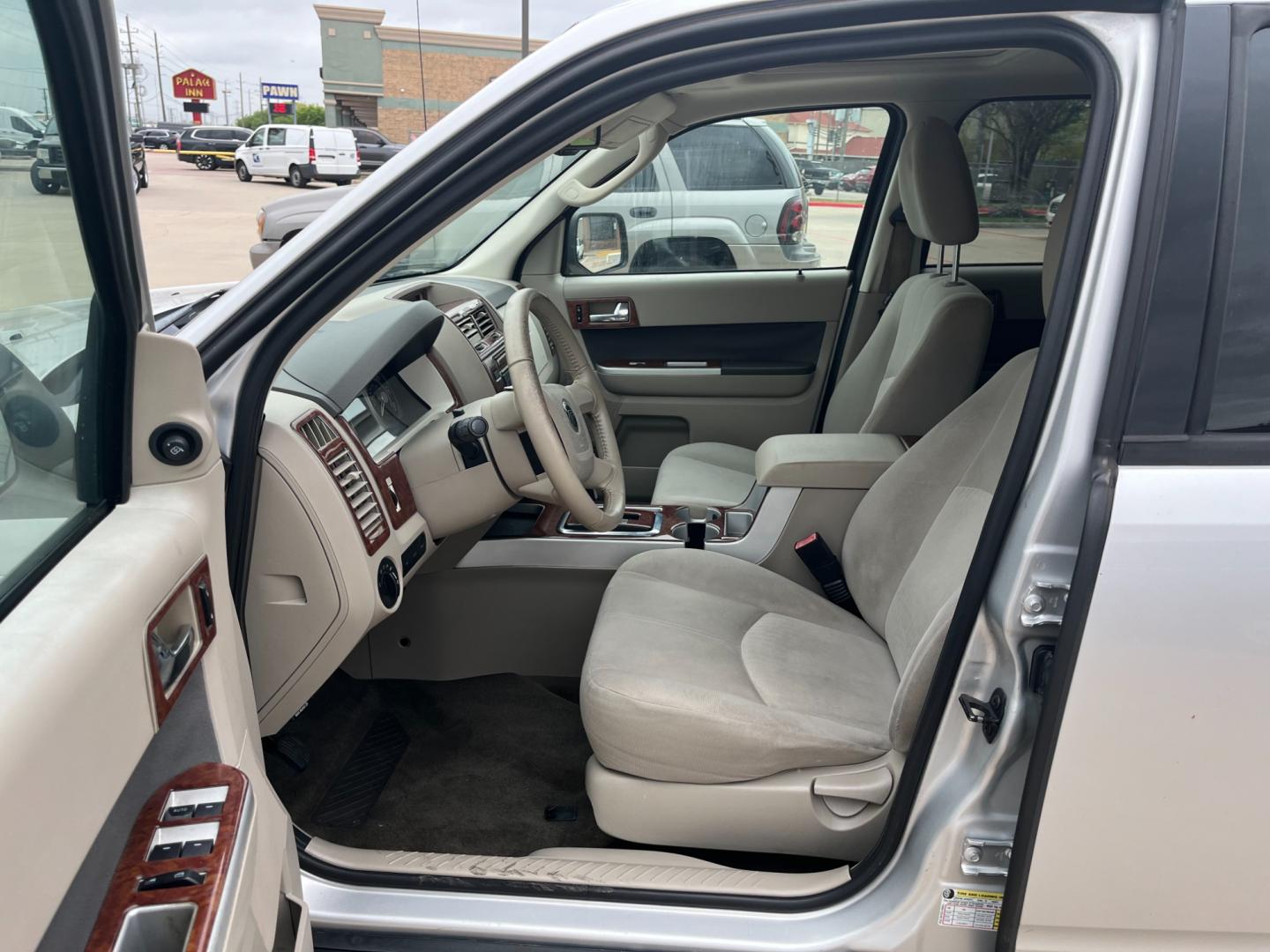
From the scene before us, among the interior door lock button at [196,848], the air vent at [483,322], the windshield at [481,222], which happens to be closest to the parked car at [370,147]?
the windshield at [481,222]

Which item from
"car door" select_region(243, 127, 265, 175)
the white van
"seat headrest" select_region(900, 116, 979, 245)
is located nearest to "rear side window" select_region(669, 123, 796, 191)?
"seat headrest" select_region(900, 116, 979, 245)

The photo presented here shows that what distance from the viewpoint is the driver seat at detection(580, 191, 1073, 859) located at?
1555 millimetres

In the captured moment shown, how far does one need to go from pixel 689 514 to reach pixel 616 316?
4.42 feet

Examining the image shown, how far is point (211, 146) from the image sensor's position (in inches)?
1139

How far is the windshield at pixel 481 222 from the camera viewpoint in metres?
3.40

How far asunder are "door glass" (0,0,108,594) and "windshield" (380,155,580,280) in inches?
98.2

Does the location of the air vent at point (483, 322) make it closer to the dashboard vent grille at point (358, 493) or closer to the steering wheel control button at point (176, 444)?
the dashboard vent grille at point (358, 493)

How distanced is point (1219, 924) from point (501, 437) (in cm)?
142

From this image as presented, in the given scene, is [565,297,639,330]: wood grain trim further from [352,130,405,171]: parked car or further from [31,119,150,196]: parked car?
[352,130,405,171]: parked car

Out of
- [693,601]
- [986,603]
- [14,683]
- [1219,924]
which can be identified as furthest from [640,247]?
[14,683]

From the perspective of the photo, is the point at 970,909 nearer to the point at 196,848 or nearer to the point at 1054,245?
the point at 196,848

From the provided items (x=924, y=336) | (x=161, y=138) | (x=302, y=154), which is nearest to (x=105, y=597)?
(x=924, y=336)

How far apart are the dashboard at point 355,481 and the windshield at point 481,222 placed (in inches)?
40.4

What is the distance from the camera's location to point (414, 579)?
2.33 m
